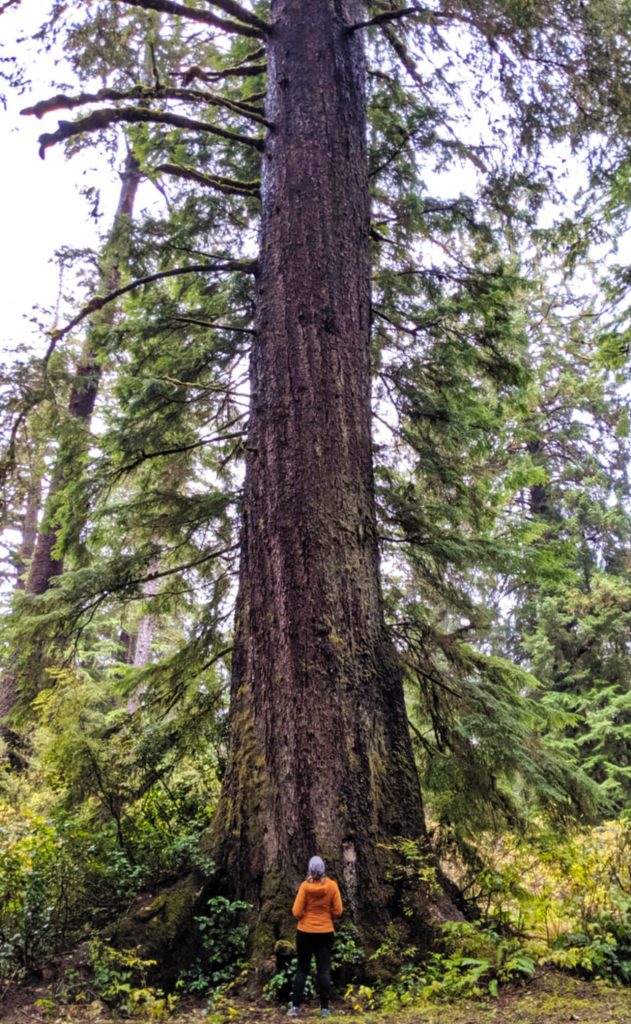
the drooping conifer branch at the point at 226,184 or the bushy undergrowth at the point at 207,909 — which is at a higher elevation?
the drooping conifer branch at the point at 226,184

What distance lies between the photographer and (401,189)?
305 inches

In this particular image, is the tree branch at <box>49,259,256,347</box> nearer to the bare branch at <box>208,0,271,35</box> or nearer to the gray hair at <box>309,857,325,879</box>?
Result: the bare branch at <box>208,0,271,35</box>

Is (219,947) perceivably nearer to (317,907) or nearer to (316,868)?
(317,907)

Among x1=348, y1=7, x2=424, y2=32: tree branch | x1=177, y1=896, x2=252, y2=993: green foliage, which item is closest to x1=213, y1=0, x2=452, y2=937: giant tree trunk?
x1=177, y1=896, x2=252, y2=993: green foliage

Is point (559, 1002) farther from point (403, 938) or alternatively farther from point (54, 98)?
point (54, 98)

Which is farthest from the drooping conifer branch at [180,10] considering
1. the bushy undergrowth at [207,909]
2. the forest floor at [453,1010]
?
the forest floor at [453,1010]

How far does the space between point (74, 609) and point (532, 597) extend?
12.0 m

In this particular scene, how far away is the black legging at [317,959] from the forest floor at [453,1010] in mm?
98

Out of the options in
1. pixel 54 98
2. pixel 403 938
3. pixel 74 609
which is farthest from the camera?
pixel 74 609

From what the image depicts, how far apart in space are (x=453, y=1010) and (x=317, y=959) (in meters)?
0.84

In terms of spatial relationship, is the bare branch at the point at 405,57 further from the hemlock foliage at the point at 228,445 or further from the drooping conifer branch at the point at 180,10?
the drooping conifer branch at the point at 180,10

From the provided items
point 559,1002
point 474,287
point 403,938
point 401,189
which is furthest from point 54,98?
point 559,1002

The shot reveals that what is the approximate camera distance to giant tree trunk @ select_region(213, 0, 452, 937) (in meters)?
3.99

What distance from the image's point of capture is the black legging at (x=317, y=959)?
3.59 meters
